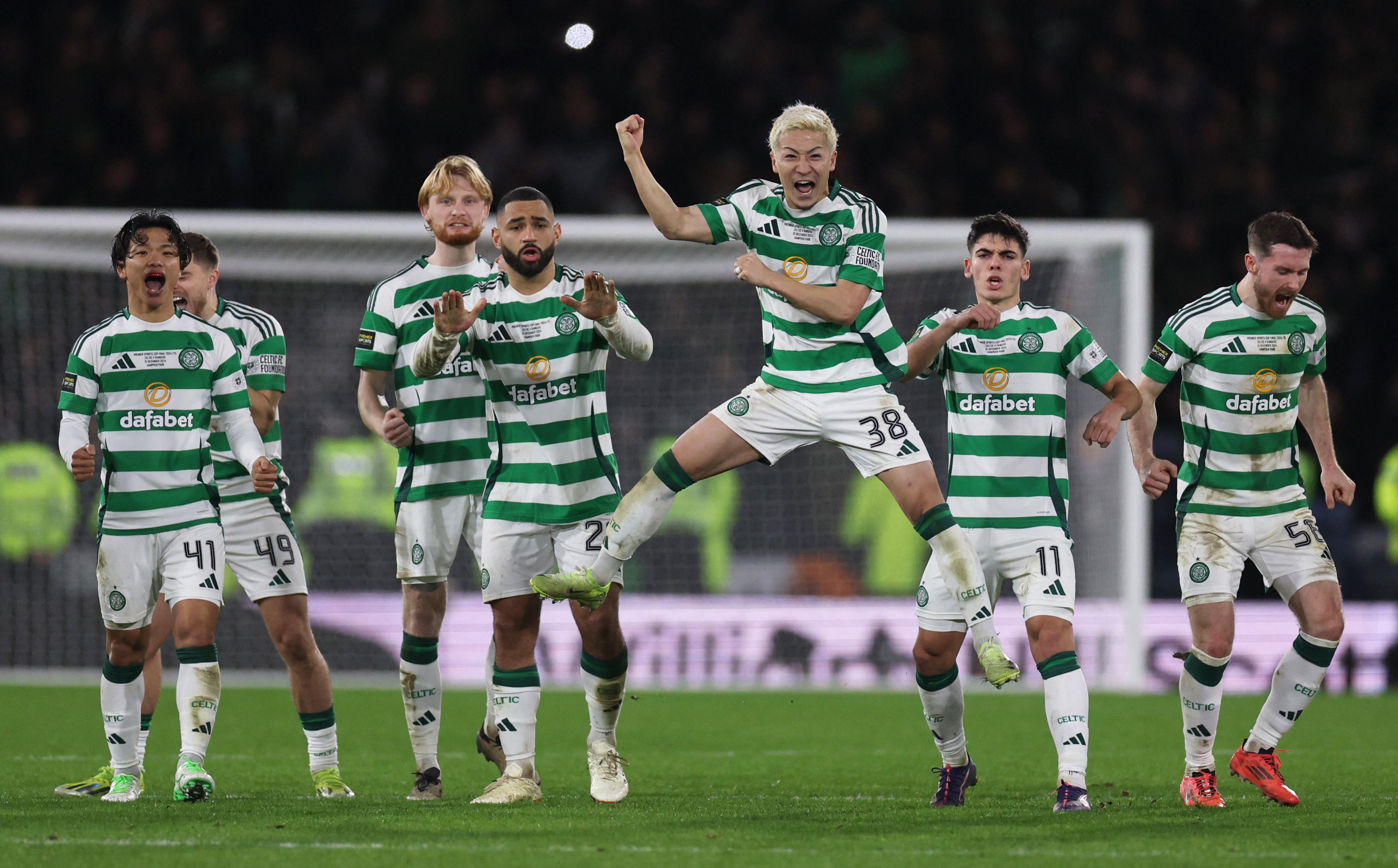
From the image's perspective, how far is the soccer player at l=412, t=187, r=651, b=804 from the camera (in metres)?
5.73

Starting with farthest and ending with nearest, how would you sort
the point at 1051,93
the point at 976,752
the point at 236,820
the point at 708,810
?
the point at 1051,93
the point at 976,752
the point at 708,810
the point at 236,820

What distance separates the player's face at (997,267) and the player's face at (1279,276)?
844 millimetres

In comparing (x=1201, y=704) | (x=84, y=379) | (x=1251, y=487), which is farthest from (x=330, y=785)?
(x=1251, y=487)

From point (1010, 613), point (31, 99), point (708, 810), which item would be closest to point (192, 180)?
point (31, 99)

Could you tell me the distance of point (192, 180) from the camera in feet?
44.8

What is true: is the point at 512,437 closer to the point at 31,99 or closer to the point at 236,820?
the point at 236,820

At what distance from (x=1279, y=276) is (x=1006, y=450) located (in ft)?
3.99

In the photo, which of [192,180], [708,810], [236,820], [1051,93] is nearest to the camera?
[236,820]

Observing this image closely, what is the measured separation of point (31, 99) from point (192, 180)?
2009 mm

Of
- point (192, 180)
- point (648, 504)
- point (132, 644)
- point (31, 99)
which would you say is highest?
point (31, 99)

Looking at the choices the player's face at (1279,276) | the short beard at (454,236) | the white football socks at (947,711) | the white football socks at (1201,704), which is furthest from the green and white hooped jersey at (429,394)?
the player's face at (1279,276)

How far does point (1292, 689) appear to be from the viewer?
19.7 feet

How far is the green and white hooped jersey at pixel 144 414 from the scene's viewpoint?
19.0 ft

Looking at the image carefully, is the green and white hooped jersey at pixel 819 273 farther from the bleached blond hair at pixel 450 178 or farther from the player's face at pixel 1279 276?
the player's face at pixel 1279 276
